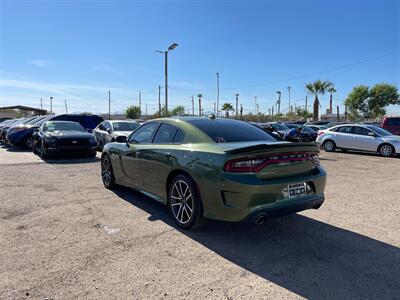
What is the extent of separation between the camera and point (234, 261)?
11.8ft

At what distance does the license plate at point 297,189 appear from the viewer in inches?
157

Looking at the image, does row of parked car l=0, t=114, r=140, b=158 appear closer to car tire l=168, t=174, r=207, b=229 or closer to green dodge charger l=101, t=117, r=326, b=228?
green dodge charger l=101, t=117, r=326, b=228

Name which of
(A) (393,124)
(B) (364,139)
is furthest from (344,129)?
(A) (393,124)

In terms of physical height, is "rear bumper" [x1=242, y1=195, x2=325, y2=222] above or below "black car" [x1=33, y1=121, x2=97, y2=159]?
below

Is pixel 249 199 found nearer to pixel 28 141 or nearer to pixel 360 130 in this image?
pixel 360 130

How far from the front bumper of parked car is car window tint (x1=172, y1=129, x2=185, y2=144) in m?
0.95

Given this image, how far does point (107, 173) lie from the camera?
6.95 meters

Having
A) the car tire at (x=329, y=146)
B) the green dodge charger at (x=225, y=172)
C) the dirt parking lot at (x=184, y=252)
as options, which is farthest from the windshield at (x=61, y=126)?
the car tire at (x=329, y=146)

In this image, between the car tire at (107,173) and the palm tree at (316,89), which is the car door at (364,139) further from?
the palm tree at (316,89)

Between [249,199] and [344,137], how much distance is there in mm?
13874

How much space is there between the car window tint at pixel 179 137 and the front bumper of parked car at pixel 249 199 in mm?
945

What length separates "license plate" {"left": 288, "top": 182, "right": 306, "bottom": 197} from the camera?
13.1 feet

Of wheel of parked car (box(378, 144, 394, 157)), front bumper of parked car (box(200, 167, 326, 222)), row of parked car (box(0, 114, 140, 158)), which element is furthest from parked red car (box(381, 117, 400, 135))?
front bumper of parked car (box(200, 167, 326, 222))

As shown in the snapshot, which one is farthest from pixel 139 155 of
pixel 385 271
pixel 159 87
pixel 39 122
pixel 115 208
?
pixel 159 87
